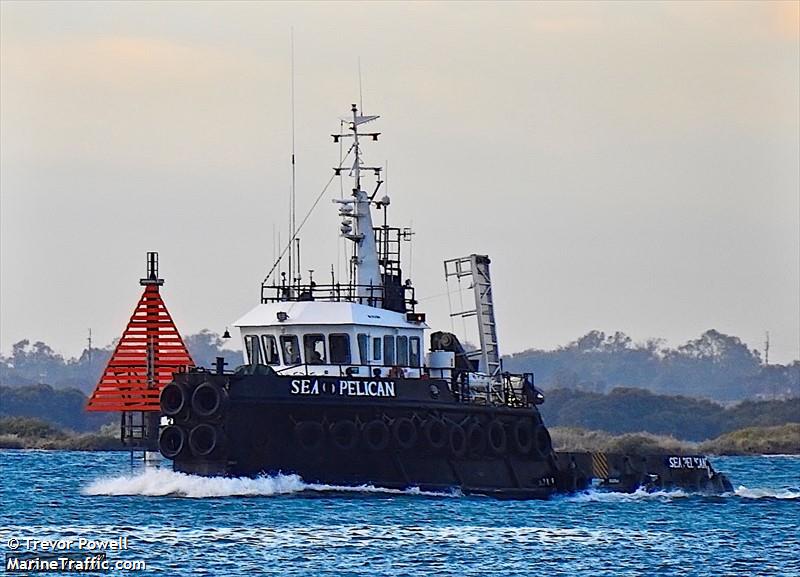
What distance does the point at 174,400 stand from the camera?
4128 centimetres

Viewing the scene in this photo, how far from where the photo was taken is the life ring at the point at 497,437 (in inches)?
1732

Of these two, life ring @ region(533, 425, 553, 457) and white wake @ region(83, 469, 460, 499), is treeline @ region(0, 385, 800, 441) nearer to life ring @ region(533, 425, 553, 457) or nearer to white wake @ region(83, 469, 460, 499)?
life ring @ region(533, 425, 553, 457)

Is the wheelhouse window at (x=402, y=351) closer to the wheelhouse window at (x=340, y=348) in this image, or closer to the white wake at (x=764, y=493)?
the wheelhouse window at (x=340, y=348)

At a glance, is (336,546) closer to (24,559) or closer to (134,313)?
(24,559)

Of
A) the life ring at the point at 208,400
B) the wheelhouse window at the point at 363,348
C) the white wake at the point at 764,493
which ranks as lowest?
the white wake at the point at 764,493

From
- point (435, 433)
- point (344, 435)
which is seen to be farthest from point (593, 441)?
point (344, 435)

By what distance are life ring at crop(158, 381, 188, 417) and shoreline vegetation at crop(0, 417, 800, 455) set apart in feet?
161

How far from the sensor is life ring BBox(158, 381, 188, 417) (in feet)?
135

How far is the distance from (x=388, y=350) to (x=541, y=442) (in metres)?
4.28

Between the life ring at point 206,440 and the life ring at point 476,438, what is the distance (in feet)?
18.9

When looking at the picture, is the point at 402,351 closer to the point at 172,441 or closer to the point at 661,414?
the point at 172,441

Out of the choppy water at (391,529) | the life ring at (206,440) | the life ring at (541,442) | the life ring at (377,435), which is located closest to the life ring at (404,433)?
the life ring at (377,435)

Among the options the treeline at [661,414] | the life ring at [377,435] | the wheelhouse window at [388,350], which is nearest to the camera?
the life ring at [377,435]

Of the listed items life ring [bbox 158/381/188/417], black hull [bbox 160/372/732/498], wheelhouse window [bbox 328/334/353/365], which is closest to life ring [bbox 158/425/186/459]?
black hull [bbox 160/372/732/498]
